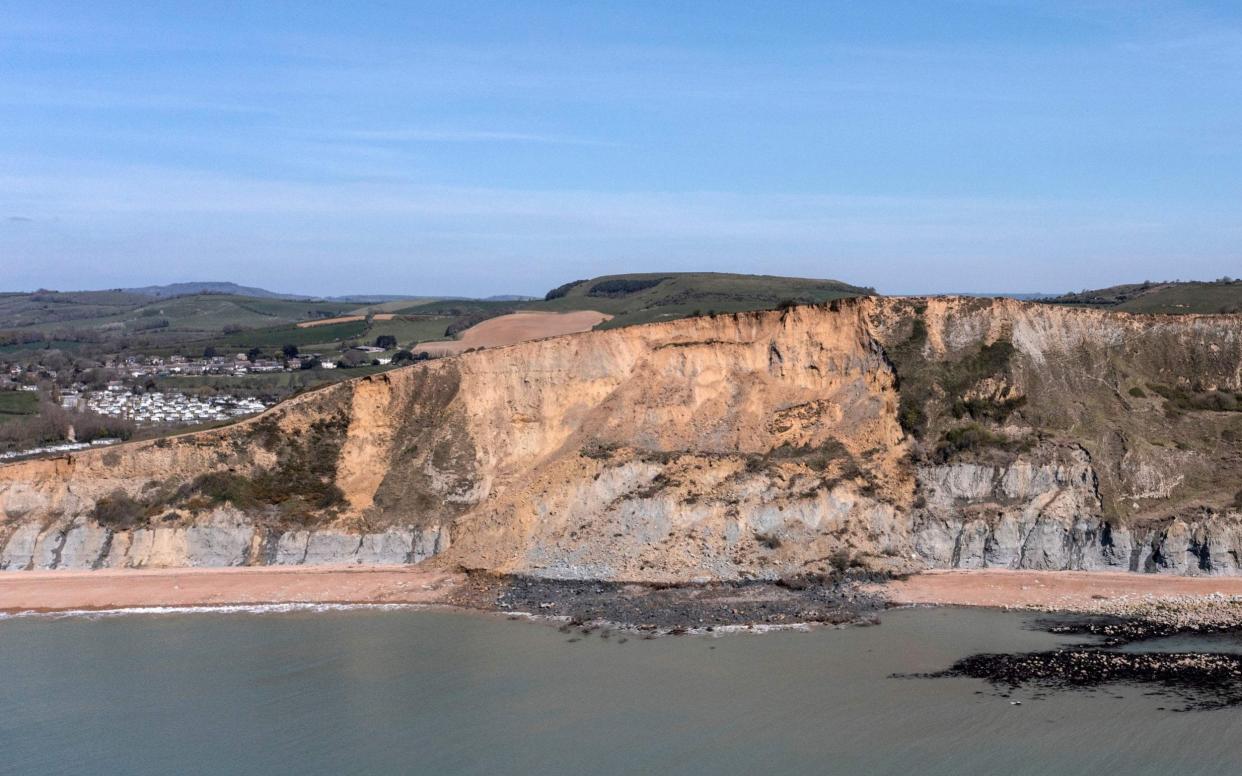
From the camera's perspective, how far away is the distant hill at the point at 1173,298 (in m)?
67.7

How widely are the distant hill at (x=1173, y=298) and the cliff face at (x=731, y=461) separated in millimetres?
23175

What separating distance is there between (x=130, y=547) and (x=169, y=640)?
312 inches

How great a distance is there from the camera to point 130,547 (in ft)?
128

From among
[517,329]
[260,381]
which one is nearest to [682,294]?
[517,329]

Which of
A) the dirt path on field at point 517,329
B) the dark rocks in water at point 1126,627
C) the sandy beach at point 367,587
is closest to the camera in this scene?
the dark rocks in water at point 1126,627

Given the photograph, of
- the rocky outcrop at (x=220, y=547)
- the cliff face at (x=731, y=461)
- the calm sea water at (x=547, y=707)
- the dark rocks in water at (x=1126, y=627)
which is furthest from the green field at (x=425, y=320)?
the calm sea water at (x=547, y=707)

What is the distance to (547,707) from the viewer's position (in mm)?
26406

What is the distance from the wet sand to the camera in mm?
35625

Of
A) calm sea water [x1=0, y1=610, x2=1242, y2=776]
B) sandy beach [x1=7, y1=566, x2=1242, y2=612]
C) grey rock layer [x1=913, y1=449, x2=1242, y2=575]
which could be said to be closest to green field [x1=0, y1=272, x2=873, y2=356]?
grey rock layer [x1=913, y1=449, x2=1242, y2=575]

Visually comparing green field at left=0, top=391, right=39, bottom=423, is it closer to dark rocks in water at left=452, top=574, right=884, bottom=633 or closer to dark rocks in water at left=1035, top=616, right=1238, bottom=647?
dark rocks in water at left=452, top=574, right=884, bottom=633

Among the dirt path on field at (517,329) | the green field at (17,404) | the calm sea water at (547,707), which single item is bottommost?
the calm sea water at (547,707)

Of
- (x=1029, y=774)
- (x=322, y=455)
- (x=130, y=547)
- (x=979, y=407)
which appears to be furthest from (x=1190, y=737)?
(x=130, y=547)

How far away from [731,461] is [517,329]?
45.4 m

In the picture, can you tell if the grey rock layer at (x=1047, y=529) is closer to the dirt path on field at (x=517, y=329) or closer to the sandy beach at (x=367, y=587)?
the sandy beach at (x=367, y=587)
